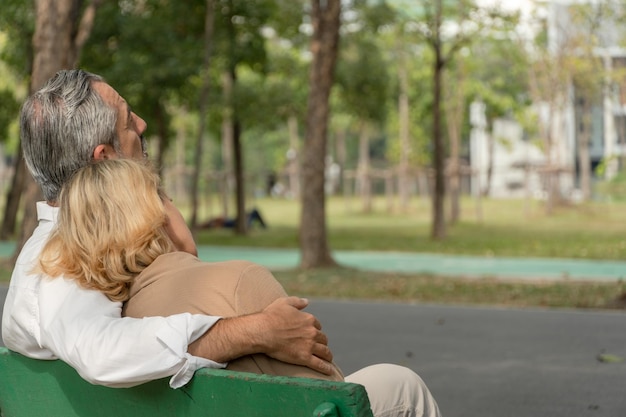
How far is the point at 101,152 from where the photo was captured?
352 centimetres

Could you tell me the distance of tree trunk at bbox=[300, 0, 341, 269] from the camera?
18234mm

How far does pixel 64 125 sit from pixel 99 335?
2.70ft

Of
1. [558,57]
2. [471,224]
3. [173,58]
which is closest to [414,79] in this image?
[558,57]

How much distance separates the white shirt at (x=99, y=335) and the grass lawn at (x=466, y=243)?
411 inches

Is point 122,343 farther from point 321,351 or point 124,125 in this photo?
point 124,125

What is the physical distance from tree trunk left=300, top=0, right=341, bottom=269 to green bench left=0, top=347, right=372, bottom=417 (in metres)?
15.2

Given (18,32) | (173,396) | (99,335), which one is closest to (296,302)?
(173,396)

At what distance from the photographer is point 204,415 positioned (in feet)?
9.28

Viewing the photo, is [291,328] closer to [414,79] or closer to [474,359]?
[474,359]

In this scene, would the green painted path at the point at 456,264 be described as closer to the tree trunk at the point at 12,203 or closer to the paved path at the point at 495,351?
the tree trunk at the point at 12,203

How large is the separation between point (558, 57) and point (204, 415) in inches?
1678

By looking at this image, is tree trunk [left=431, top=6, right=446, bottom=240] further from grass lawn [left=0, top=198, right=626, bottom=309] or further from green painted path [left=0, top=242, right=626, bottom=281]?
green painted path [left=0, top=242, right=626, bottom=281]

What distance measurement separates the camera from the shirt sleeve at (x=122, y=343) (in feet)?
9.14

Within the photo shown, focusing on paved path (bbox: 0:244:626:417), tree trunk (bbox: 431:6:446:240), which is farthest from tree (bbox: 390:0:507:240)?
paved path (bbox: 0:244:626:417)
